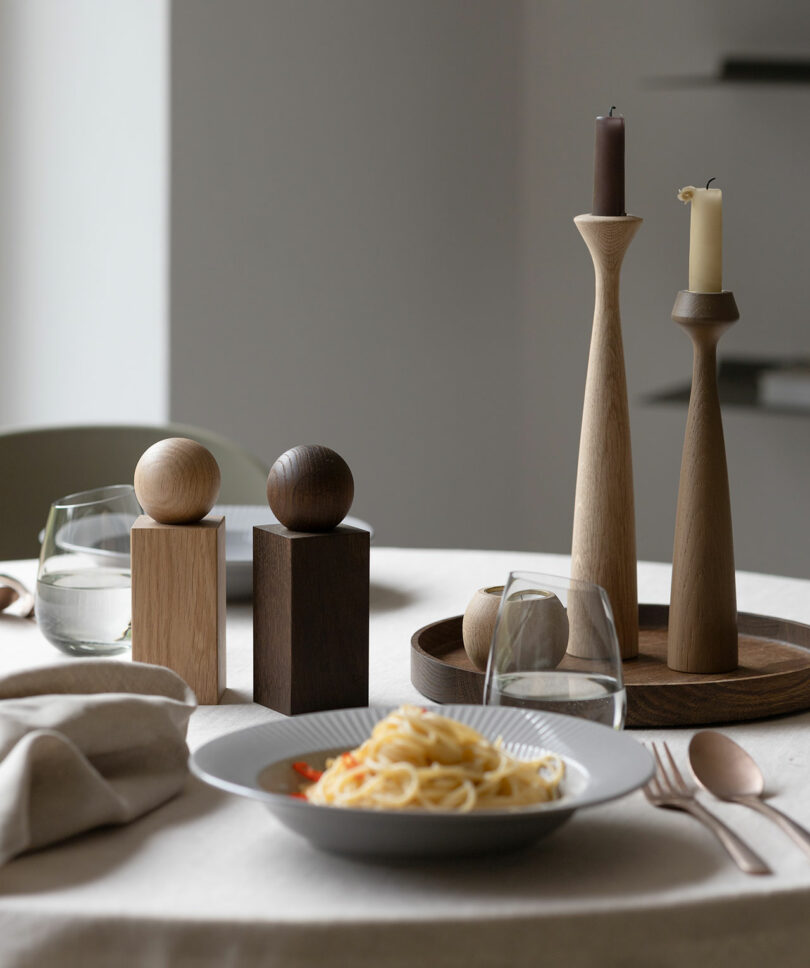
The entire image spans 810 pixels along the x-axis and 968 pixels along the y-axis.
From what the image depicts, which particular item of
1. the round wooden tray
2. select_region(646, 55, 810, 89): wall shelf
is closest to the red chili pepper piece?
the round wooden tray

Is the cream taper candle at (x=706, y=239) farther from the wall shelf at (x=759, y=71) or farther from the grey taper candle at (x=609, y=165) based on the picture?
the wall shelf at (x=759, y=71)

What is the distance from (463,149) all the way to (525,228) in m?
0.25

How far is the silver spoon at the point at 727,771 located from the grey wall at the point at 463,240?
2.11m

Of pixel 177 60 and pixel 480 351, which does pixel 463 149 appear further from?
pixel 177 60

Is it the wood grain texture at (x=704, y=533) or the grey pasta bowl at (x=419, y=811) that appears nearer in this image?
the grey pasta bowl at (x=419, y=811)

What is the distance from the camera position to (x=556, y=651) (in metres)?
0.81

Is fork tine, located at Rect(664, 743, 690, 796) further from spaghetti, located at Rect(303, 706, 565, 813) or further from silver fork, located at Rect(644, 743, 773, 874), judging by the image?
spaghetti, located at Rect(303, 706, 565, 813)

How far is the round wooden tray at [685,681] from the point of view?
943 millimetres

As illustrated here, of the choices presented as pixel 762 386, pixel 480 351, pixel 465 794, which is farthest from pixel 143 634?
pixel 480 351

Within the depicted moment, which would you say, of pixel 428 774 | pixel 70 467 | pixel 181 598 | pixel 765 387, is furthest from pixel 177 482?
pixel 765 387

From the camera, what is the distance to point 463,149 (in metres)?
3.13

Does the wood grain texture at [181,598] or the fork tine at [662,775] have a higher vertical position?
the wood grain texture at [181,598]

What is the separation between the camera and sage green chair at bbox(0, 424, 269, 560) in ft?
6.91

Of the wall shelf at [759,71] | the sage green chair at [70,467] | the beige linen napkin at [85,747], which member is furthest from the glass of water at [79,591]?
the wall shelf at [759,71]
